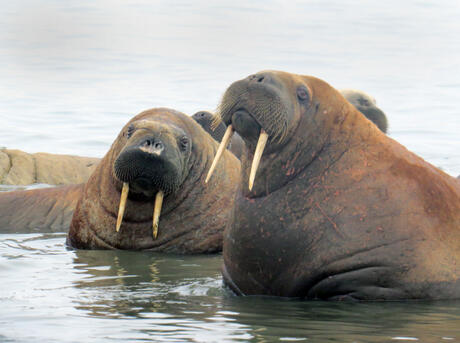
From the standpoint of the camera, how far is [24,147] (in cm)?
2572

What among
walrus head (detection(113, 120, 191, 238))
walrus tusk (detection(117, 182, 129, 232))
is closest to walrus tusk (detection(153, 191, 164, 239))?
walrus head (detection(113, 120, 191, 238))

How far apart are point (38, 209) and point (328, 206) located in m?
6.30

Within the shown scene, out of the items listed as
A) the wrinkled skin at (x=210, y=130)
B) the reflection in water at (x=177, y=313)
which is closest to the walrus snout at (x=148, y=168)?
the reflection in water at (x=177, y=313)

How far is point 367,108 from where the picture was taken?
547 inches

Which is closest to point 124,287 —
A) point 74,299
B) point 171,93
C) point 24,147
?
point 74,299

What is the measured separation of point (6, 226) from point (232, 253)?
219 inches

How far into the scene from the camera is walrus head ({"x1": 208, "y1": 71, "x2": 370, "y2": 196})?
6.45m

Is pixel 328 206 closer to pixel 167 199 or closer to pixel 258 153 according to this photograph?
pixel 258 153

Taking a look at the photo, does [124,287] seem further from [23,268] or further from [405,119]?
[405,119]

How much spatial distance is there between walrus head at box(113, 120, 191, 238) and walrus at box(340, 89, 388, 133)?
14.9 ft

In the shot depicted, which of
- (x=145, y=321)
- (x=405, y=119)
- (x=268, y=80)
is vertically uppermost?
(x=405, y=119)

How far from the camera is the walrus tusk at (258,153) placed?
6238 mm

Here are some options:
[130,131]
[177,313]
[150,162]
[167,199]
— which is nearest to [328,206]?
[177,313]

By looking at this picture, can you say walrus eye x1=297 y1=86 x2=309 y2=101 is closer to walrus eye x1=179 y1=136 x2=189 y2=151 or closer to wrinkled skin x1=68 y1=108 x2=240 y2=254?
wrinkled skin x1=68 y1=108 x2=240 y2=254
